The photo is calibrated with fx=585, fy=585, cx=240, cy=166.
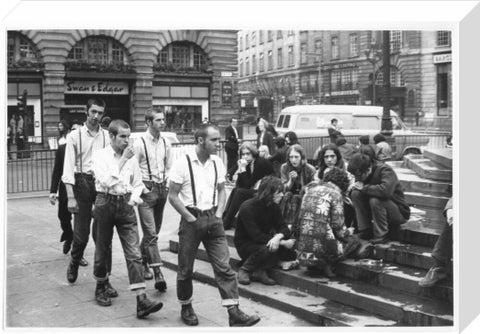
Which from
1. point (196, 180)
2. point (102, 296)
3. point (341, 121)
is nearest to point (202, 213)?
point (196, 180)

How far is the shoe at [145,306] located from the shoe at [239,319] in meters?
0.73

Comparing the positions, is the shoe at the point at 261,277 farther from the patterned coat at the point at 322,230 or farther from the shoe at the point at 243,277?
the patterned coat at the point at 322,230

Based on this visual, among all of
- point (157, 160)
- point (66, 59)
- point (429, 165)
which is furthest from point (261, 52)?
point (157, 160)

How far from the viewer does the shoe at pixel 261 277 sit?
265 inches

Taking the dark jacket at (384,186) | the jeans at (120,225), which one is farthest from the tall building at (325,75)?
the jeans at (120,225)

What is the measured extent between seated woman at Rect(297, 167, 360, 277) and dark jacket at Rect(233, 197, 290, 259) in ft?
1.16

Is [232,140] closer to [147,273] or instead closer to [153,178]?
[147,273]

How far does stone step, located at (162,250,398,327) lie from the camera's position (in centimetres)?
564

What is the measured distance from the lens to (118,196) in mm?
6129

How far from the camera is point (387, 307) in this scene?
18.6ft

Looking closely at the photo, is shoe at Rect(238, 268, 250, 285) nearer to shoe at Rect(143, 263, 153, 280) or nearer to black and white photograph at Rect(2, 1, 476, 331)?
black and white photograph at Rect(2, 1, 476, 331)

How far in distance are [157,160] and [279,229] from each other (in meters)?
1.68

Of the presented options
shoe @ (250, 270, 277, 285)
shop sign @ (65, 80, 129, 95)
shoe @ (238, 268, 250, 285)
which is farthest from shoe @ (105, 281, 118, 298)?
shop sign @ (65, 80, 129, 95)

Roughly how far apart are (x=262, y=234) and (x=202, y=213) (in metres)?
1.20
